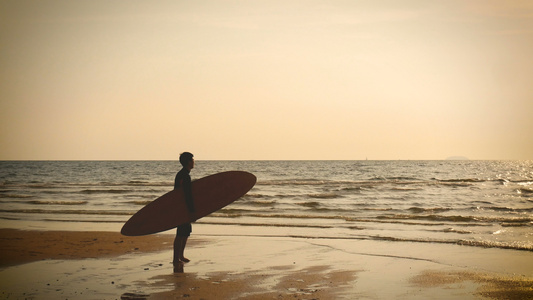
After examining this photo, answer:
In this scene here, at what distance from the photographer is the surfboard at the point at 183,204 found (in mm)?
8555

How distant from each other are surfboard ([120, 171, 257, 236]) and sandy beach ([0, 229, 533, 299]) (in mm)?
597

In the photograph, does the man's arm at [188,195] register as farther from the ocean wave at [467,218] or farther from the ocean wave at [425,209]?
the ocean wave at [425,209]

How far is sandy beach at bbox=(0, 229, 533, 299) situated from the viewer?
644cm

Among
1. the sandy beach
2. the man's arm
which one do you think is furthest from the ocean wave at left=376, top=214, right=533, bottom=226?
the man's arm

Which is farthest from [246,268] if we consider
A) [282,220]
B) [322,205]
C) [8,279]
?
[322,205]

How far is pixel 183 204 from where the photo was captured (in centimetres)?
860

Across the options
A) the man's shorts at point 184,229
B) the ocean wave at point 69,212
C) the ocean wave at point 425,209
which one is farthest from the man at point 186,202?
the ocean wave at point 425,209

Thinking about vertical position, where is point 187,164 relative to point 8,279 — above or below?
above

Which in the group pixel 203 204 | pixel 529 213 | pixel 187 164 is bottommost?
pixel 529 213

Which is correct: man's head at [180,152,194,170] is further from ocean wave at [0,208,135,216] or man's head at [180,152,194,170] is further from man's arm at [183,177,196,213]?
ocean wave at [0,208,135,216]

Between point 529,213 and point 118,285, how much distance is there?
57.0 ft

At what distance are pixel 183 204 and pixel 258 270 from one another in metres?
1.82

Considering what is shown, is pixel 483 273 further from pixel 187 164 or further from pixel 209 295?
pixel 187 164

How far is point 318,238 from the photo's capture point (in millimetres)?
11547
